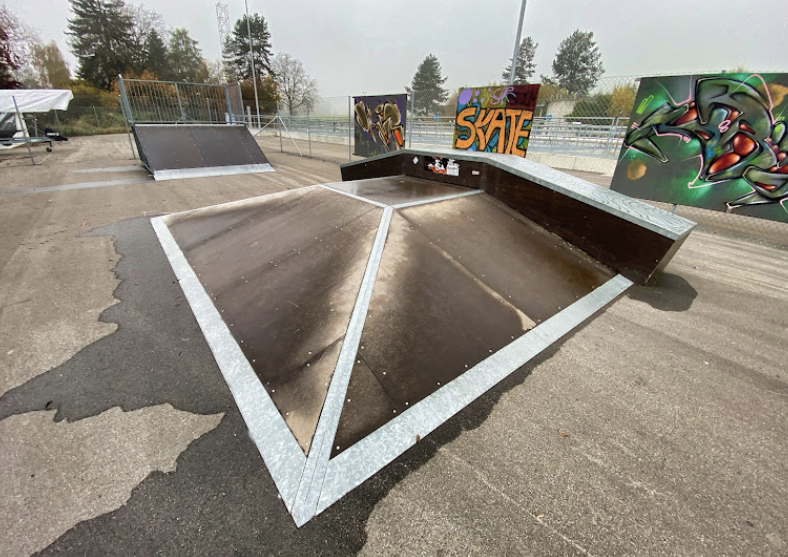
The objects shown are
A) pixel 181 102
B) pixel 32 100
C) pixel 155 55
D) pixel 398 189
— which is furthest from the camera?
pixel 155 55

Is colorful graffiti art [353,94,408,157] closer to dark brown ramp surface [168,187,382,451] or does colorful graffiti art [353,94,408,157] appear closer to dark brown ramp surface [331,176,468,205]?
dark brown ramp surface [331,176,468,205]

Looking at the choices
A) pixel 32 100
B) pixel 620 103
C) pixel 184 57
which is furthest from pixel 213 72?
pixel 620 103

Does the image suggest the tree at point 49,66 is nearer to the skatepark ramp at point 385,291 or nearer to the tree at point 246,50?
the tree at point 246,50

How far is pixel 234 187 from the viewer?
1009 centimetres

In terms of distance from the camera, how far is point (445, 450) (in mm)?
2238

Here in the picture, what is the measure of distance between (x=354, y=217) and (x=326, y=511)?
3.62 metres

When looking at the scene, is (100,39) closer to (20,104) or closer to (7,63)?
(7,63)

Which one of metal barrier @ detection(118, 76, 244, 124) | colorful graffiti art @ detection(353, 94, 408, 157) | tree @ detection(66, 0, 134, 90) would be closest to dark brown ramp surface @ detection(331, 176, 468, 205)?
colorful graffiti art @ detection(353, 94, 408, 157)

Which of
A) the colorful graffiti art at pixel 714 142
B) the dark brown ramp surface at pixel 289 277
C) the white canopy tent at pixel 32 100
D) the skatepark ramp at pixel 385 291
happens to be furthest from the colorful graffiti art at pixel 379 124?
the white canopy tent at pixel 32 100

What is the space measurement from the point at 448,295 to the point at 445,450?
64.6 inches

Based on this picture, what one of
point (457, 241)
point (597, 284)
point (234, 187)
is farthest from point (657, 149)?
point (234, 187)

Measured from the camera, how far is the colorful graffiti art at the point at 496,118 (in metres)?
8.55

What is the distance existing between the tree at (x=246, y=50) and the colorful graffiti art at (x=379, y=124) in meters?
61.6

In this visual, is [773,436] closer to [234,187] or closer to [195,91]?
[234,187]
